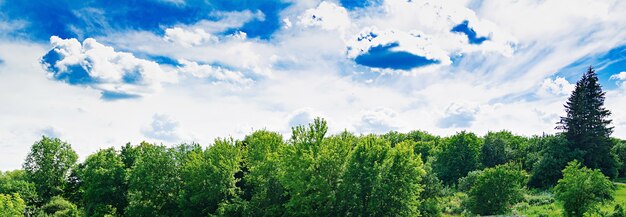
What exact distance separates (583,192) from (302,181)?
2434 cm

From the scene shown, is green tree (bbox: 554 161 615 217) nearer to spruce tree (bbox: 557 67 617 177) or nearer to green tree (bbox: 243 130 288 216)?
green tree (bbox: 243 130 288 216)

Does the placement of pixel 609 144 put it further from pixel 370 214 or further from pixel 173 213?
pixel 173 213

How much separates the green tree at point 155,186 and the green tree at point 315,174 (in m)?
16.0

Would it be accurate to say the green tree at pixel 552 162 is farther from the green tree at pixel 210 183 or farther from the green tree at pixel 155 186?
the green tree at pixel 155 186

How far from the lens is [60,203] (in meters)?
52.3

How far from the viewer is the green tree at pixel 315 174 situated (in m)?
35.0

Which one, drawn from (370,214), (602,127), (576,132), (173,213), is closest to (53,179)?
(173,213)

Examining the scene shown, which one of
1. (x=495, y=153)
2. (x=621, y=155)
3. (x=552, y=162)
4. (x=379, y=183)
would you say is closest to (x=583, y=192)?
(x=379, y=183)

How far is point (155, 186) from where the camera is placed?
45.9m

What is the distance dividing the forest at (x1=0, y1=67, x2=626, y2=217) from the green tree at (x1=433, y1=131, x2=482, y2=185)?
395 inches

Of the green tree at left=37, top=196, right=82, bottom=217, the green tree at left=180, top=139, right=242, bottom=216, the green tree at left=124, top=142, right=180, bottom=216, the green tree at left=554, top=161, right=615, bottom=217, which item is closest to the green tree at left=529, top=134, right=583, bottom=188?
the green tree at left=554, top=161, right=615, bottom=217

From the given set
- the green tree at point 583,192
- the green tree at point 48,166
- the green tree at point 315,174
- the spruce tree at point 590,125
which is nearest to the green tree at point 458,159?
the spruce tree at point 590,125

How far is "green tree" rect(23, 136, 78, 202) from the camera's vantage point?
56.1 m

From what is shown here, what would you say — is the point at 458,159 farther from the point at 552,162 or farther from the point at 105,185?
the point at 105,185
